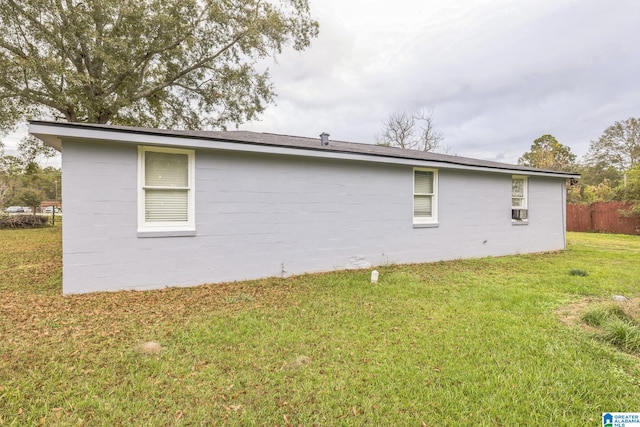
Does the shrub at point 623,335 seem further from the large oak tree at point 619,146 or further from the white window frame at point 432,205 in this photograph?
the large oak tree at point 619,146

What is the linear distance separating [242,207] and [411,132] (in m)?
21.0

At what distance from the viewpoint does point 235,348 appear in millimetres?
2938

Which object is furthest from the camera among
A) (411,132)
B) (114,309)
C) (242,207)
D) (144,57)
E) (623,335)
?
(411,132)

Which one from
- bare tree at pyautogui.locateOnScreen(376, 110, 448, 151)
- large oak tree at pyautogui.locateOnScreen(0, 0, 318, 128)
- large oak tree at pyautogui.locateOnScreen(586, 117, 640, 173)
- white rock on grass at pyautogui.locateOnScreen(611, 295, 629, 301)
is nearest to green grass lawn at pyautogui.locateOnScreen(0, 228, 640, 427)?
white rock on grass at pyautogui.locateOnScreen(611, 295, 629, 301)

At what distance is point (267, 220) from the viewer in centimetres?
575

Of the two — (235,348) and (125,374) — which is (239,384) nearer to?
(235,348)

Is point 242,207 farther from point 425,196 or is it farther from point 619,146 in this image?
point 619,146

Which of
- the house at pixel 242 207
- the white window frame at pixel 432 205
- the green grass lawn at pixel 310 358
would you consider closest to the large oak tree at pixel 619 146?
the house at pixel 242 207

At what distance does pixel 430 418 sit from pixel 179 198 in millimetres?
4893

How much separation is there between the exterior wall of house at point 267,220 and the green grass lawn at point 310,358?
23.2 inches

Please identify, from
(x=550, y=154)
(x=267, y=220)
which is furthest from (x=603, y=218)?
(x=267, y=220)

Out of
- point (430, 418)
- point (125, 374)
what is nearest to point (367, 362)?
point (430, 418)

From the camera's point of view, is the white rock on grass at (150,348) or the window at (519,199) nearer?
the white rock on grass at (150,348)

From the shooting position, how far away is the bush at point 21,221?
16.6 m
